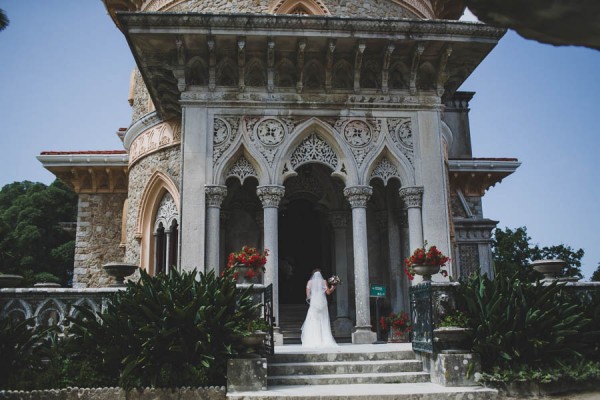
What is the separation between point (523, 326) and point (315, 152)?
19.0 ft

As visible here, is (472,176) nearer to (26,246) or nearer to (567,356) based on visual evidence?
(567,356)

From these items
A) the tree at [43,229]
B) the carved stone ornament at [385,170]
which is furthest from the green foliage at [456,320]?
the tree at [43,229]

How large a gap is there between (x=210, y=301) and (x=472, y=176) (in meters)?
12.7

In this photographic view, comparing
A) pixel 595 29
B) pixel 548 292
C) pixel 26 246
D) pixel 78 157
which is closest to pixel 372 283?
pixel 548 292

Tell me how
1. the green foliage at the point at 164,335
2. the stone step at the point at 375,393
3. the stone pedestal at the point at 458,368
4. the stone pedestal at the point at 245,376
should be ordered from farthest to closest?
the stone pedestal at the point at 458,368 → the stone pedestal at the point at 245,376 → the green foliage at the point at 164,335 → the stone step at the point at 375,393

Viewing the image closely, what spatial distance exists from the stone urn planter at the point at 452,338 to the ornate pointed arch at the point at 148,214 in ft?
26.9

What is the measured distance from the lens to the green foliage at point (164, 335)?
26.0 feet

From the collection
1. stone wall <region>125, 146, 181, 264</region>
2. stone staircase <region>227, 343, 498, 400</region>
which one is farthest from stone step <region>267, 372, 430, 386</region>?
stone wall <region>125, 146, 181, 264</region>

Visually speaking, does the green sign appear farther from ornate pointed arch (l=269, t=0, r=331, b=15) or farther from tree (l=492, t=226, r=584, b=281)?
tree (l=492, t=226, r=584, b=281)

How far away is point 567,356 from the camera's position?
851cm

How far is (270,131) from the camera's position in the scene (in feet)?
40.7

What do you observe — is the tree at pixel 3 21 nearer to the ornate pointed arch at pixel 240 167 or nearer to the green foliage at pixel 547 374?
the ornate pointed arch at pixel 240 167

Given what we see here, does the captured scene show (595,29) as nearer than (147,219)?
Yes

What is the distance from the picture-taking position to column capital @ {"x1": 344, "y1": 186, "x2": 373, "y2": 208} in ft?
40.5
